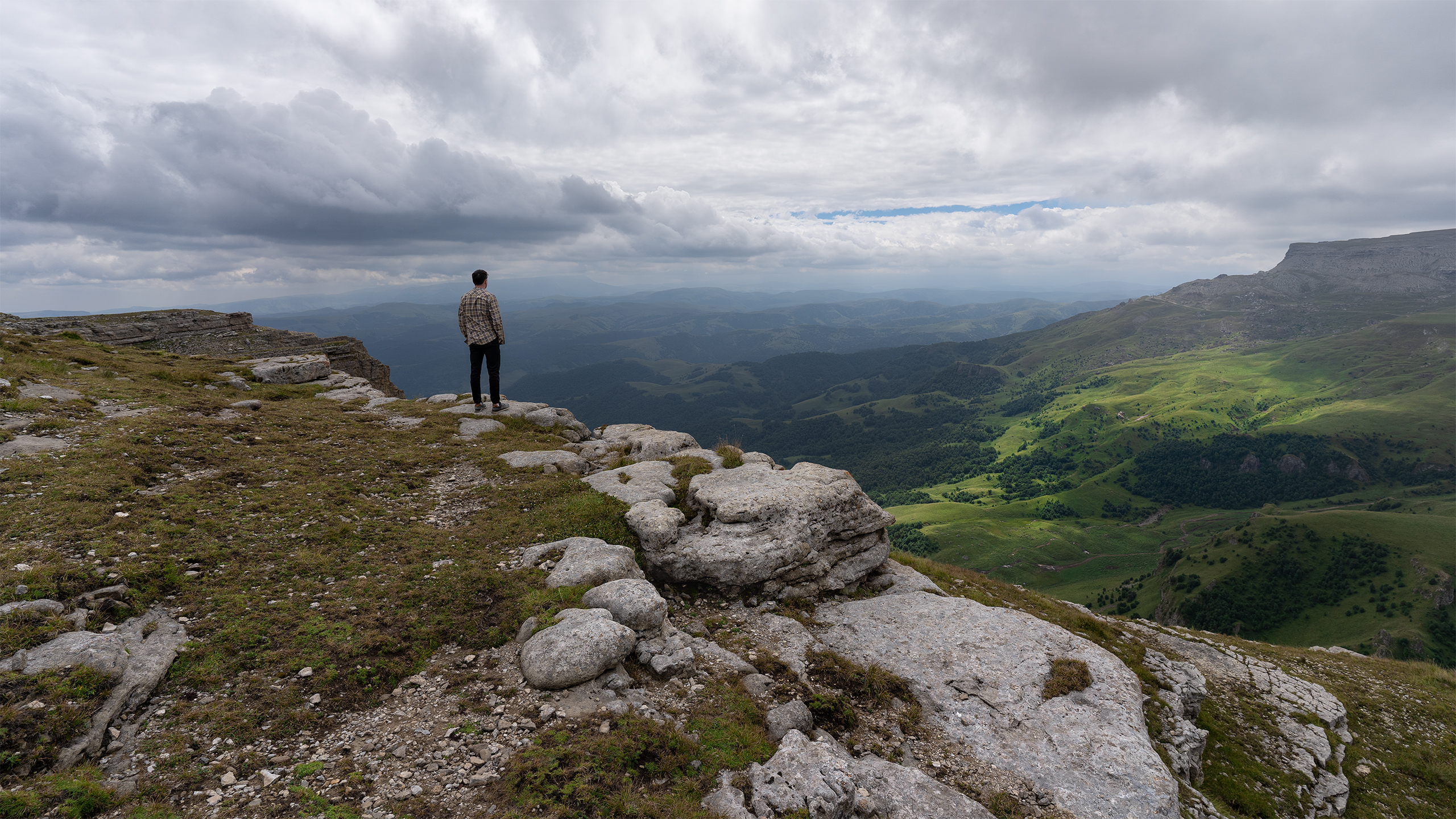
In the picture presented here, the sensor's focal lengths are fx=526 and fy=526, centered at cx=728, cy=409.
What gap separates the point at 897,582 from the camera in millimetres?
19703

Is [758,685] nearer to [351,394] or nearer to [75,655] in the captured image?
[75,655]

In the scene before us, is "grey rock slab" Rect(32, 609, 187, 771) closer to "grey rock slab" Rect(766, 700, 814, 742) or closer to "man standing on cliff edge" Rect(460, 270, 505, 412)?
"grey rock slab" Rect(766, 700, 814, 742)

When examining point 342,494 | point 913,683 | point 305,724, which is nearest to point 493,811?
point 305,724

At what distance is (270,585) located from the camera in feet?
38.5

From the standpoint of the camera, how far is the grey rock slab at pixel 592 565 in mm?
13680

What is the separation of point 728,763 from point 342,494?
1443cm

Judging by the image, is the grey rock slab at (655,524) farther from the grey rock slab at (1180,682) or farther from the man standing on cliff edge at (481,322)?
the grey rock slab at (1180,682)

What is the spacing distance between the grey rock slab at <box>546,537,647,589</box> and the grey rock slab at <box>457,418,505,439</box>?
12963 millimetres

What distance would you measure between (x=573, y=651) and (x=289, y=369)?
38637 millimetres

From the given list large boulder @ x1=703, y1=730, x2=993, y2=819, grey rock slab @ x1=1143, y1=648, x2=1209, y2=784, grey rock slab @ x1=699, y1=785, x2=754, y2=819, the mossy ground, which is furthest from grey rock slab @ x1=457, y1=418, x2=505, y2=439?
grey rock slab @ x1=1143, y1=648, x2=1209, y2=784

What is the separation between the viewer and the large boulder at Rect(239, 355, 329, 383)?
35.3 m

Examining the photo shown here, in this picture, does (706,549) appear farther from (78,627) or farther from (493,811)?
(78,627)

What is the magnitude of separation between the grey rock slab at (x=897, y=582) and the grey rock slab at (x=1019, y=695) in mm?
1331

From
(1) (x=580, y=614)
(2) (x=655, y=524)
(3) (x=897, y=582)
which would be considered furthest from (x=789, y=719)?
(3) (x=897, y=582)
